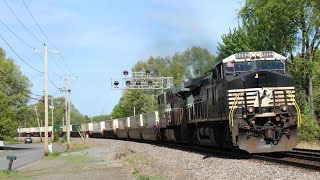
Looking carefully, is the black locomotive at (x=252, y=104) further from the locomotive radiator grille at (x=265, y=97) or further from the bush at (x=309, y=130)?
the bush at (x=309, y=130)

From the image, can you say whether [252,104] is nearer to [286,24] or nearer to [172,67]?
[286,24]

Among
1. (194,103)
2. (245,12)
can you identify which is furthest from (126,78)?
(194,103)

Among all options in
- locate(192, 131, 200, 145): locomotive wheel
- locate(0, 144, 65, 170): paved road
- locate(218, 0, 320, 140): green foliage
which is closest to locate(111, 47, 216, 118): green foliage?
locate(0, 144, 65, 170): paved road

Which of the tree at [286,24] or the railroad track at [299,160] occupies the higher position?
the tree at [286,24]

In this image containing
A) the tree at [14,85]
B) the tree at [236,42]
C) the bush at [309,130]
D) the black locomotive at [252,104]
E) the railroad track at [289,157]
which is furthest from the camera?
the tree at [14,85]

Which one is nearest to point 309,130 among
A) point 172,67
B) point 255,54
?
point 255,54

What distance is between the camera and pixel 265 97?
17.6m

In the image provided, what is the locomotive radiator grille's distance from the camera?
1748 cm

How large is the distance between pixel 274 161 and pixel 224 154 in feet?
15.4

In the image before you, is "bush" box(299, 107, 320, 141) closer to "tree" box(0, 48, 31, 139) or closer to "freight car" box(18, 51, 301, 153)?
"freight car" box(18, 51, 301, 153)

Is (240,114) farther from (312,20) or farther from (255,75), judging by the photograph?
(312,20)

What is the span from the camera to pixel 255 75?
1777 cm

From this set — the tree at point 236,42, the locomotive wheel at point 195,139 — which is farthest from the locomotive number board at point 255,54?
the tree at point 236,42

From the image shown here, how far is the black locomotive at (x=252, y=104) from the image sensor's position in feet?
56.2
